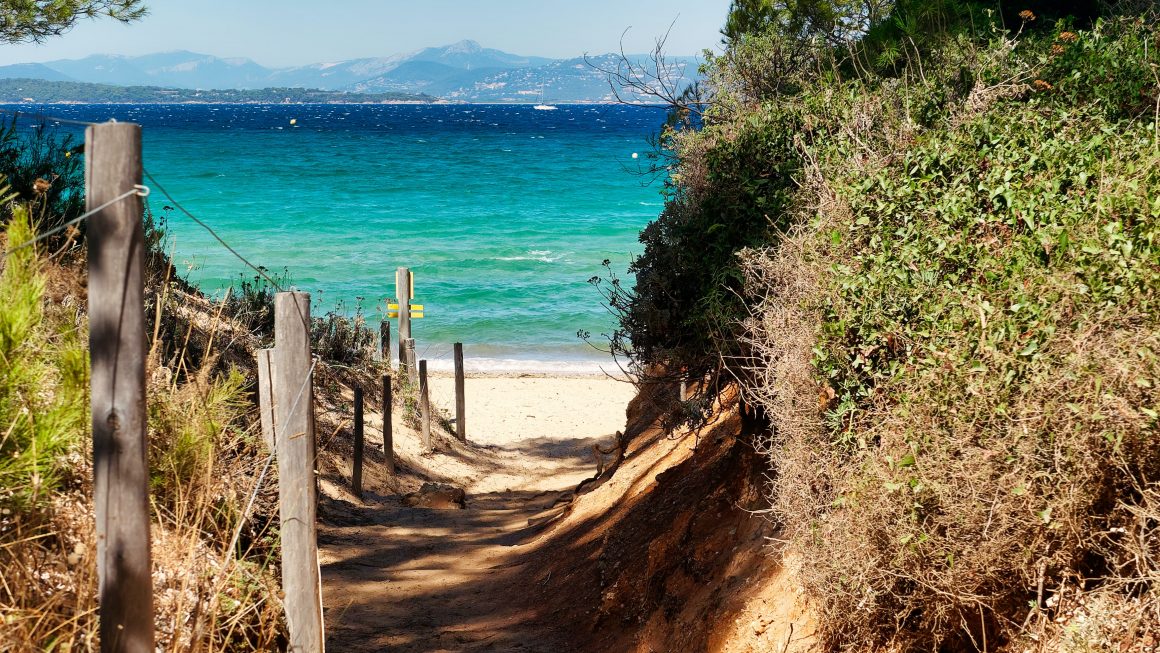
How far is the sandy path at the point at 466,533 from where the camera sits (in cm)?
771

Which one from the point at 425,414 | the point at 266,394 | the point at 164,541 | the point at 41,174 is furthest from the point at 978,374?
the point at 425,414

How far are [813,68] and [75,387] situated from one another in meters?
8.52

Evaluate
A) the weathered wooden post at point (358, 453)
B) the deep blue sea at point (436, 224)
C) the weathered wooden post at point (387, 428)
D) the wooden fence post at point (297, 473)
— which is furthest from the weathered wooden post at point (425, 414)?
the wooden fence post at point (297, 473)

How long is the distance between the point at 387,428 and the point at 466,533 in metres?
3.19

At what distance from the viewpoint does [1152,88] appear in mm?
5945

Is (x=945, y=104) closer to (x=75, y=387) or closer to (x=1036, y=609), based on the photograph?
(x=1036, y=609)

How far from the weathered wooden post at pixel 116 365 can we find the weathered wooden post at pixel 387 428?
10.8 meters

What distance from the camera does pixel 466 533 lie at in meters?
11.4

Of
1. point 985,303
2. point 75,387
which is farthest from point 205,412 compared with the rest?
point 985,303

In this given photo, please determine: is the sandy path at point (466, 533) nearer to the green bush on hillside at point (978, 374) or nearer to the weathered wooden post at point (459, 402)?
the weathered wooden post at point (459, 402)

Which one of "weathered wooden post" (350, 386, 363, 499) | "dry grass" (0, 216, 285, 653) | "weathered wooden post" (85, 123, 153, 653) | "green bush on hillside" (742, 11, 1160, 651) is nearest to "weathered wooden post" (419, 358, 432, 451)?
"weathered wooden post" (350, 386, 363, 499)

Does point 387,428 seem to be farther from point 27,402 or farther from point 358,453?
point 27,402

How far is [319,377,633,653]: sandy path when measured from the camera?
7707 millimetres

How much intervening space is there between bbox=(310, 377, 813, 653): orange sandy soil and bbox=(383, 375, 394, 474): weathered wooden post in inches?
9.4
